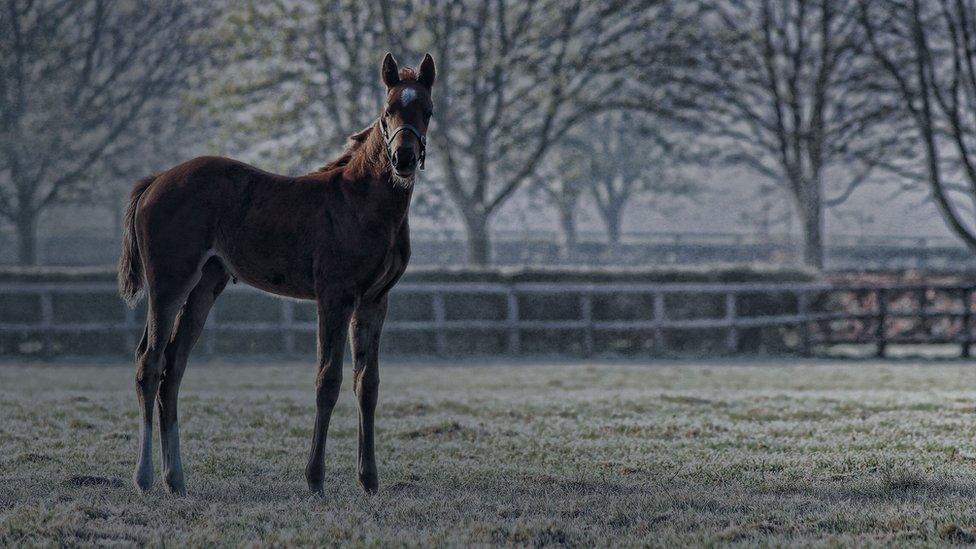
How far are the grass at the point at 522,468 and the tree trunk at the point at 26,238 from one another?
57.3ft

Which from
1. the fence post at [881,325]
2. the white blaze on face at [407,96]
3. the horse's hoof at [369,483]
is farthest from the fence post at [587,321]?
the white blaze on face at [407,96]

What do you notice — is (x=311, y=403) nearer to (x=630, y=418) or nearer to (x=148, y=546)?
(x=630, y=418)

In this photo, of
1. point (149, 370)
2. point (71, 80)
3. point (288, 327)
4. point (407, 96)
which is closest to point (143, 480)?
point (149, 370)

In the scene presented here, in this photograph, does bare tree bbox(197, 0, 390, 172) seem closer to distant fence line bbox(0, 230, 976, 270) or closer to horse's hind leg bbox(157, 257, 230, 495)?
A: distant fence line bbox(0, 230, 976, 270)

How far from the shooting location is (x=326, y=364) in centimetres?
650

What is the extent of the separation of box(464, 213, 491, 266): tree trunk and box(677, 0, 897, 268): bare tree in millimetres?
6103

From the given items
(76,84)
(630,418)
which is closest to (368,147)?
(630,418)

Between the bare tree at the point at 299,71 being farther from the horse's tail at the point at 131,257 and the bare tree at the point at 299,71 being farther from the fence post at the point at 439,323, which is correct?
the horse's tail at the point at 131,257

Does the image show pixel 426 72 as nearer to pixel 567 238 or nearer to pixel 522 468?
pixel 522 468

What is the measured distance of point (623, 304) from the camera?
21.0 metres

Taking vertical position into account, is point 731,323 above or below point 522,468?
above

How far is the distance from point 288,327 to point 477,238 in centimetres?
773

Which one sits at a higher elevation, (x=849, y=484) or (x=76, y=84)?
(x=76, y=84)

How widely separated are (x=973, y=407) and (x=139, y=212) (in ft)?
27.0
